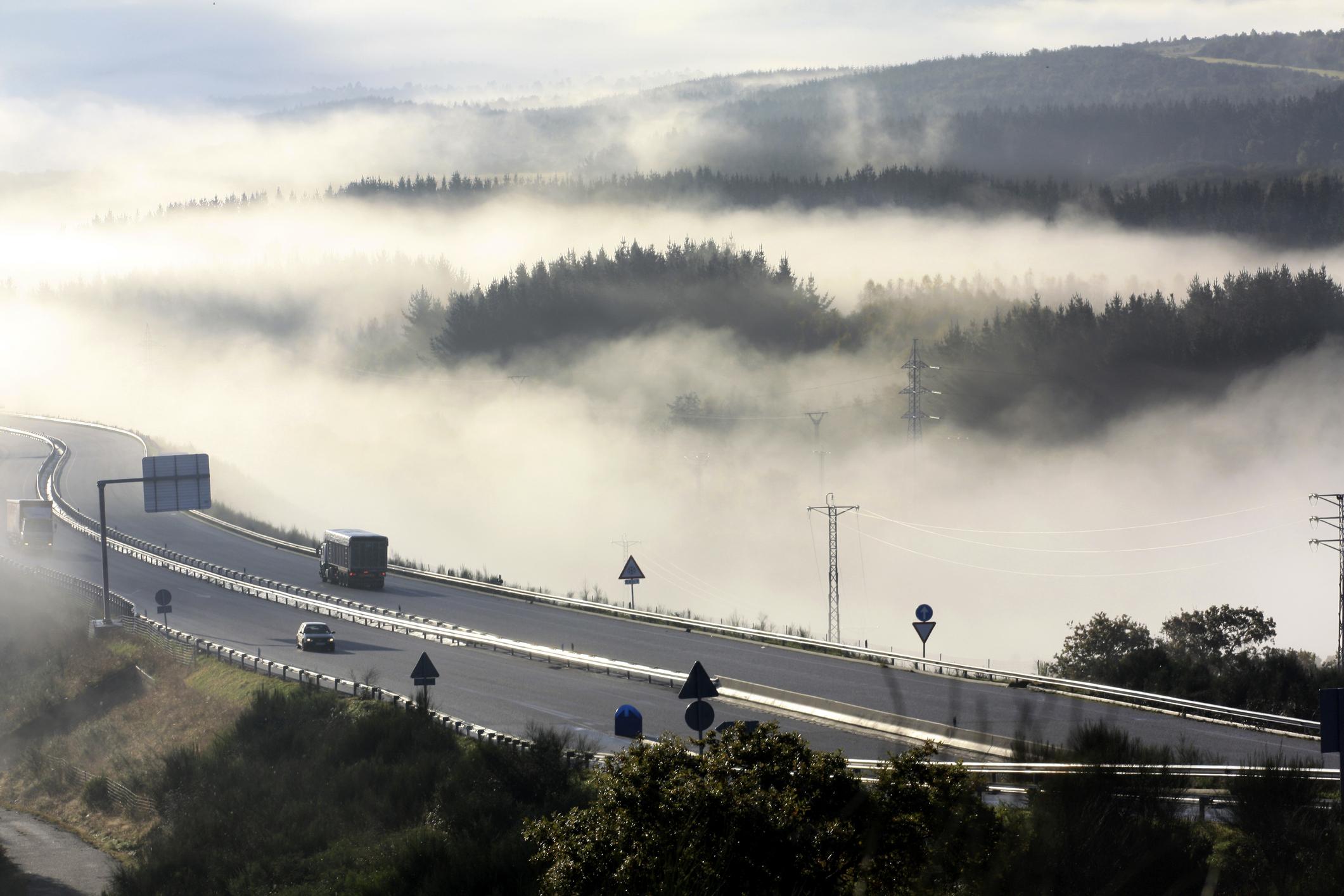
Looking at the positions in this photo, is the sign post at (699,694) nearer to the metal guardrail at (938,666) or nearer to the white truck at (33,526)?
the metal guardrail at (938,666)

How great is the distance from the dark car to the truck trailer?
44.7 ft

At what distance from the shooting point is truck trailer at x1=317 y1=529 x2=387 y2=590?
6391cm

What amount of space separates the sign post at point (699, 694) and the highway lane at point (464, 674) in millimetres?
5097

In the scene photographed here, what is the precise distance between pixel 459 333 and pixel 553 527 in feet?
214

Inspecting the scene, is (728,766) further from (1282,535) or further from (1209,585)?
(1282,535)

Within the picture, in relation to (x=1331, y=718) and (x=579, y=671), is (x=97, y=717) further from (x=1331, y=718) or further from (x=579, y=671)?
(x=1331, y=718)

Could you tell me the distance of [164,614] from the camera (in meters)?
53.2

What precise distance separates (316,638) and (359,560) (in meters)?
14.8

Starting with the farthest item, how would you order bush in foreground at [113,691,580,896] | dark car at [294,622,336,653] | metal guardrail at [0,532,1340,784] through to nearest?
dark car at [294,622,336,653]
bush in foreground at [113,691,580,896]
metal guardrail at [0,532,1340,784]

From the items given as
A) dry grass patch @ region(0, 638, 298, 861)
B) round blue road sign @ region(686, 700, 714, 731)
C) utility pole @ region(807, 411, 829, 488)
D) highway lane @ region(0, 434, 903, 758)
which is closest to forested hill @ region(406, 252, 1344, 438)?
utility pole @ region(807, 411, 829, 488)

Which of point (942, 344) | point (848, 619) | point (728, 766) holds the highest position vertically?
point (942, 344)

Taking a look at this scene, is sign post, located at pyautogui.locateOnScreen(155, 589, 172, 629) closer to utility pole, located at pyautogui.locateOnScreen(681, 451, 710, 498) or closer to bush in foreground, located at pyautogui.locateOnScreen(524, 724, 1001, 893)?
bush in foreground, located at pyautogui.locateOnScreen(524, 724, 1001, 893)

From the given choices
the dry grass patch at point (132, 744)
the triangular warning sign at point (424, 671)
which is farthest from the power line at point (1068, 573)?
the triangular warning sign at point (424, 671)

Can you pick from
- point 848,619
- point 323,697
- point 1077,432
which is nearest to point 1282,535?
point 1077,432
